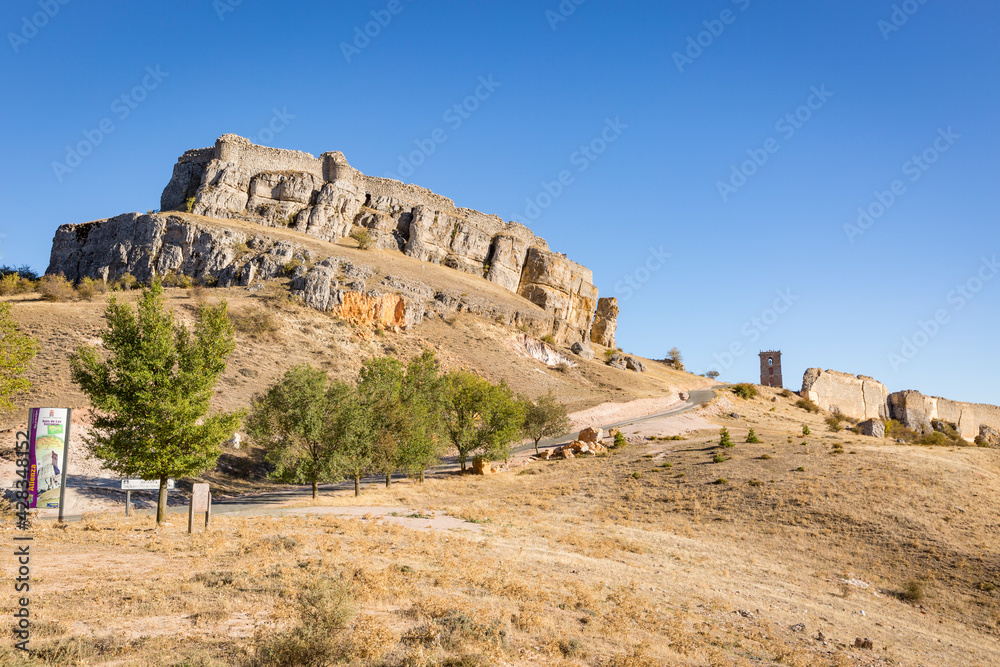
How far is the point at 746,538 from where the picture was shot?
23062 millimetres

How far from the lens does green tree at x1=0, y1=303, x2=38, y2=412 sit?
2201cm

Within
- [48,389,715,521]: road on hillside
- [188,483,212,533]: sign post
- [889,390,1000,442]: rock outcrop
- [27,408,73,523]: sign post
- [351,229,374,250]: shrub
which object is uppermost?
[351,229,374,250]: shrub

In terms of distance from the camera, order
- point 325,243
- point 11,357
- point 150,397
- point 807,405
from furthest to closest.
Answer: point 807,405 < point 325,243 < point 11,357 < point 150,397

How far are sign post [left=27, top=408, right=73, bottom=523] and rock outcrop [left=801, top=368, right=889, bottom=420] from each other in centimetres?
8046

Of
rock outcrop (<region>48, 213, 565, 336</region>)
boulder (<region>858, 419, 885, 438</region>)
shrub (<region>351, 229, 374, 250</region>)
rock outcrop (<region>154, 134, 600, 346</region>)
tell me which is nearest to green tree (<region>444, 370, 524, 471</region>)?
rock outcrop (<region>48, 213, 565, 336</region>)

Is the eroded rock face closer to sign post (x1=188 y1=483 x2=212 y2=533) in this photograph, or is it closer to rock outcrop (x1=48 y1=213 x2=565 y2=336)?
rock outcrop (x1=48 y1=213 x2=565 y2=336)

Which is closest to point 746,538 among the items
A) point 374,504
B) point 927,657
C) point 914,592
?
point 914,592

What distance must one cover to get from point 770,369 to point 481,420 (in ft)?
214

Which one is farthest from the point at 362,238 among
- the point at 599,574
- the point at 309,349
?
the point at 599,574

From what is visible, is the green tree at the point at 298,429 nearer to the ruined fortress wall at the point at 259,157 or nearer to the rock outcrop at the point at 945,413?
the ruined fortress wall at the point at 259,157

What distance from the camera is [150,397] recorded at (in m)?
16.4

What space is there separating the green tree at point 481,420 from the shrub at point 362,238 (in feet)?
134

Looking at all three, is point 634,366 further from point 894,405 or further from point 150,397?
point 150,397

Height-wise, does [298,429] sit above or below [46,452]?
above
